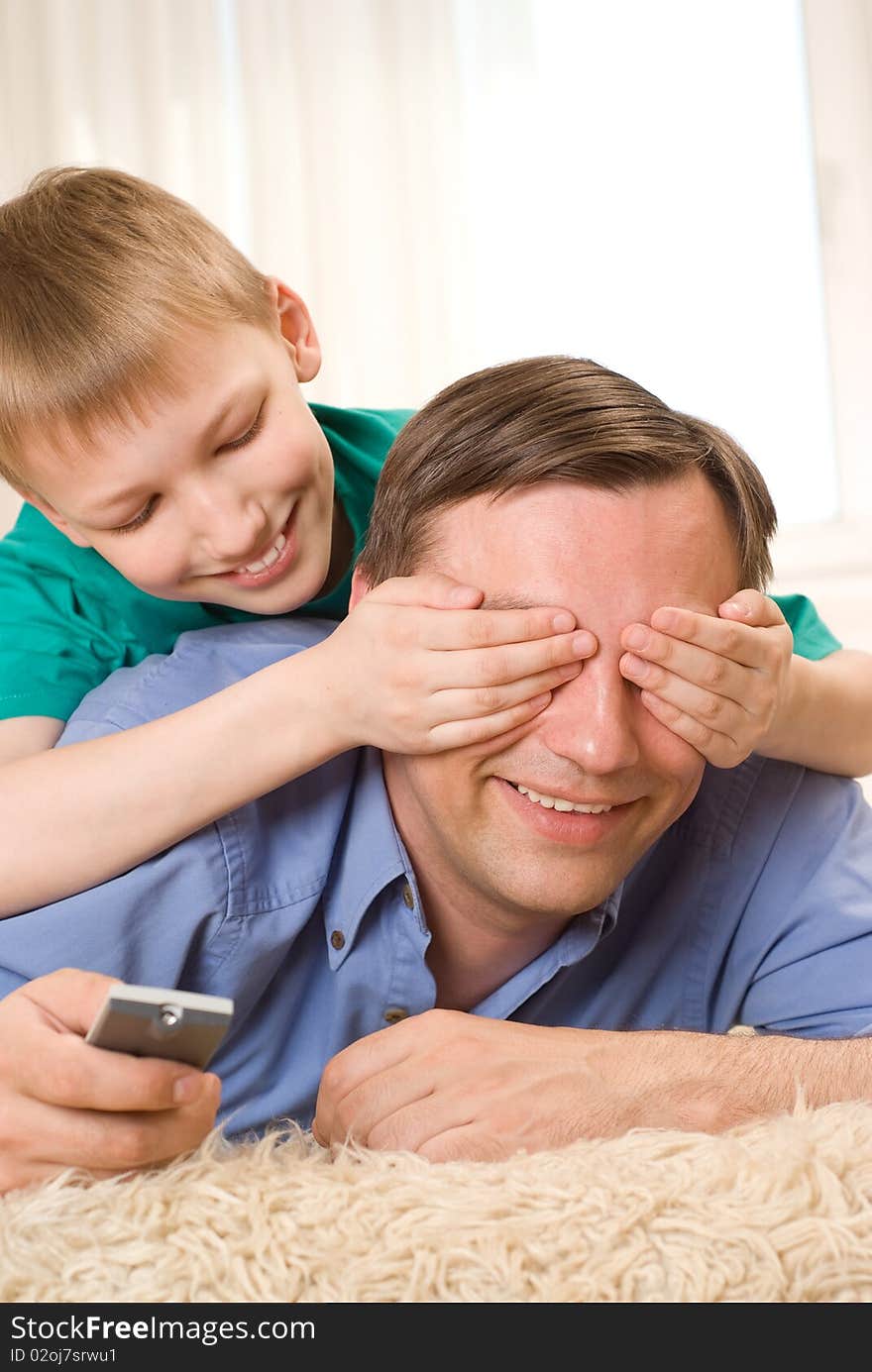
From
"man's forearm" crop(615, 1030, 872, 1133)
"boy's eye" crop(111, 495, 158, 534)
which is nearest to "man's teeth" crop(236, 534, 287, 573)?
"boy's eye" crop(111, 495, 158, 534)

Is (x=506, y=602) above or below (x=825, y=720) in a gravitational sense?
above

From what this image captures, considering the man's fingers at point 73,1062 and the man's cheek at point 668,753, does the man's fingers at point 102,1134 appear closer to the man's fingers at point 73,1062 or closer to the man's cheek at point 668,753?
the man's fingers at point 73,1062

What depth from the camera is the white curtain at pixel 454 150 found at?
12.0 feet

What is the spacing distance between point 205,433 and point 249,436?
0.24ft

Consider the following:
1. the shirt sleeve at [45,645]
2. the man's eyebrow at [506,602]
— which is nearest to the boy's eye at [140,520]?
the shirt sleeve at [45,645]

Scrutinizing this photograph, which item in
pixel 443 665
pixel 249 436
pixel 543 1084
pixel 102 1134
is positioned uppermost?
pixel 249 436

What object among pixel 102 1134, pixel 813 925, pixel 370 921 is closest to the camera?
pixel 102 1134

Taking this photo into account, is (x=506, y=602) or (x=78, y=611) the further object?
(x=78, y=611)

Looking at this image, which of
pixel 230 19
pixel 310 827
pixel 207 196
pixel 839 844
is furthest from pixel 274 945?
pixel 230 19

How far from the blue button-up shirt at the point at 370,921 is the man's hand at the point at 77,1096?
28cm

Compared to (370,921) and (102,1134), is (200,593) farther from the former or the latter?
(102,1134)

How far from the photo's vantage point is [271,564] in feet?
5.49

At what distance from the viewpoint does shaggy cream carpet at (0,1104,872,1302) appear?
0.87 meters

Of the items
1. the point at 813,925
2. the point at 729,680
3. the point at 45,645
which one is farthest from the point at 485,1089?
the point at 45,645
